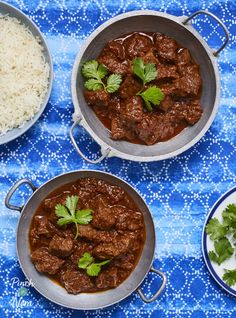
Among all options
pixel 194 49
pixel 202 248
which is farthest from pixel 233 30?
pixel 202 248

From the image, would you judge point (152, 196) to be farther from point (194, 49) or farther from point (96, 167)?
point (194, 49)

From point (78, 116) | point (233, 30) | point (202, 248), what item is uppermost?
point (233, 30)

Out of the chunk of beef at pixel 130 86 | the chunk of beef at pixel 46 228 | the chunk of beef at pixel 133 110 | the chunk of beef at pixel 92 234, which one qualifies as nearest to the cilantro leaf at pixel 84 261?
the chunk of beef at pixel 92 234

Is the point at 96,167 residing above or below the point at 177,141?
below

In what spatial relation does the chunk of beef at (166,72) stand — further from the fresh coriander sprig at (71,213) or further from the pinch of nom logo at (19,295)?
the pinch of nom logo at (19,295)

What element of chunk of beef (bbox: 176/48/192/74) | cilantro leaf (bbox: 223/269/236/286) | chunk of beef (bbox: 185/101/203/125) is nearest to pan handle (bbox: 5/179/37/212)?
chunk of beef (bbox: 185/101/203/125)

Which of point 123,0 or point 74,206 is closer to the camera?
point 74,206

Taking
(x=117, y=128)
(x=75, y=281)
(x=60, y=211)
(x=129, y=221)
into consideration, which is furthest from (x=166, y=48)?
(x=75, y=281)
